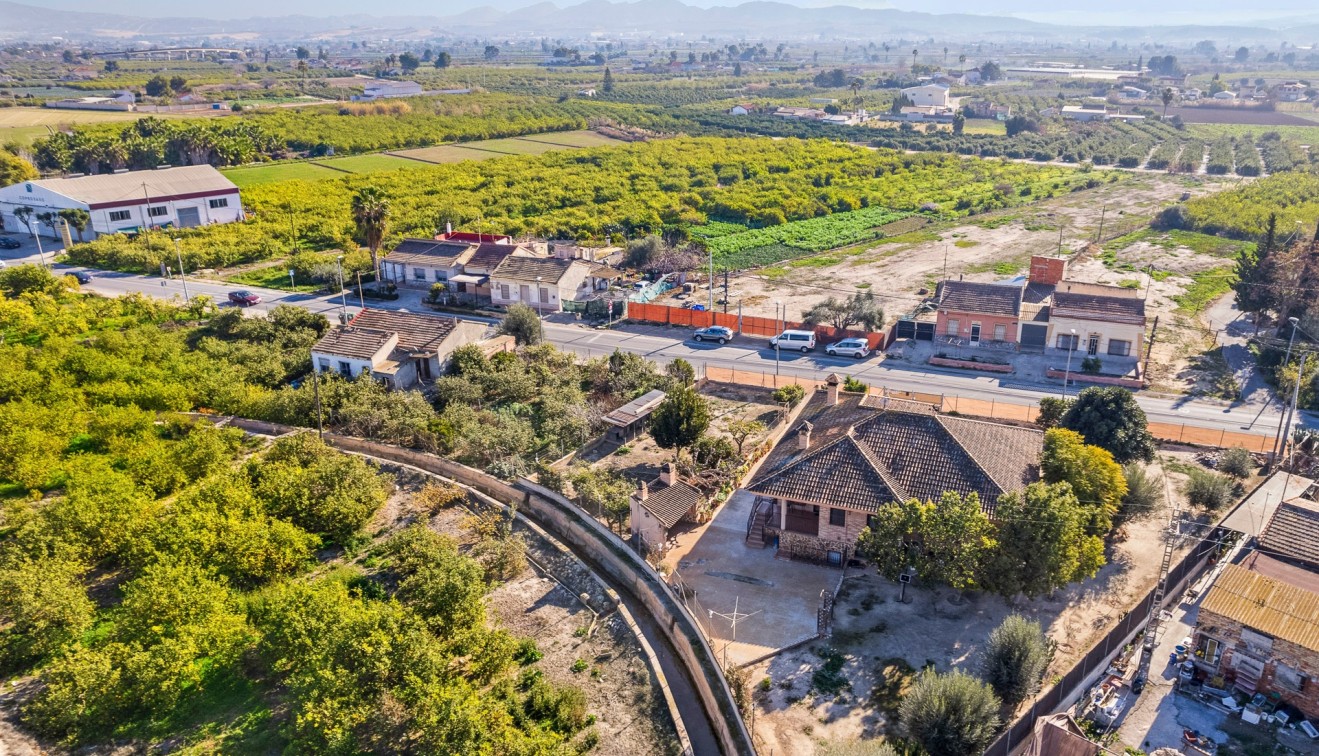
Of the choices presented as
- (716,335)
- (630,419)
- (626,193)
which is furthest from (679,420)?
(626,193)

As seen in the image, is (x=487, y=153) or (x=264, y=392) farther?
(x=487, y=153)

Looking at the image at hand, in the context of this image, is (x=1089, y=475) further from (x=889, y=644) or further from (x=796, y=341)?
(x=796, y=341)

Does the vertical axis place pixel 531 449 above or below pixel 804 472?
below

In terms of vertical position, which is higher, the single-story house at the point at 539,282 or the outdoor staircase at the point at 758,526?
the single-story house at the point at 539,282

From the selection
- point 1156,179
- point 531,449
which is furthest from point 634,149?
point 531,449

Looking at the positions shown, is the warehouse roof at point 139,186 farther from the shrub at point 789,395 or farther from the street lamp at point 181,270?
the shrub at point 789,395

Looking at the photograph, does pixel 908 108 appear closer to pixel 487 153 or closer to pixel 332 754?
pixel 487 153

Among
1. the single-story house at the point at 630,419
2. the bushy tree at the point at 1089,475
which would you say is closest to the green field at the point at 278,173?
the single-story house at the point at 630,419
